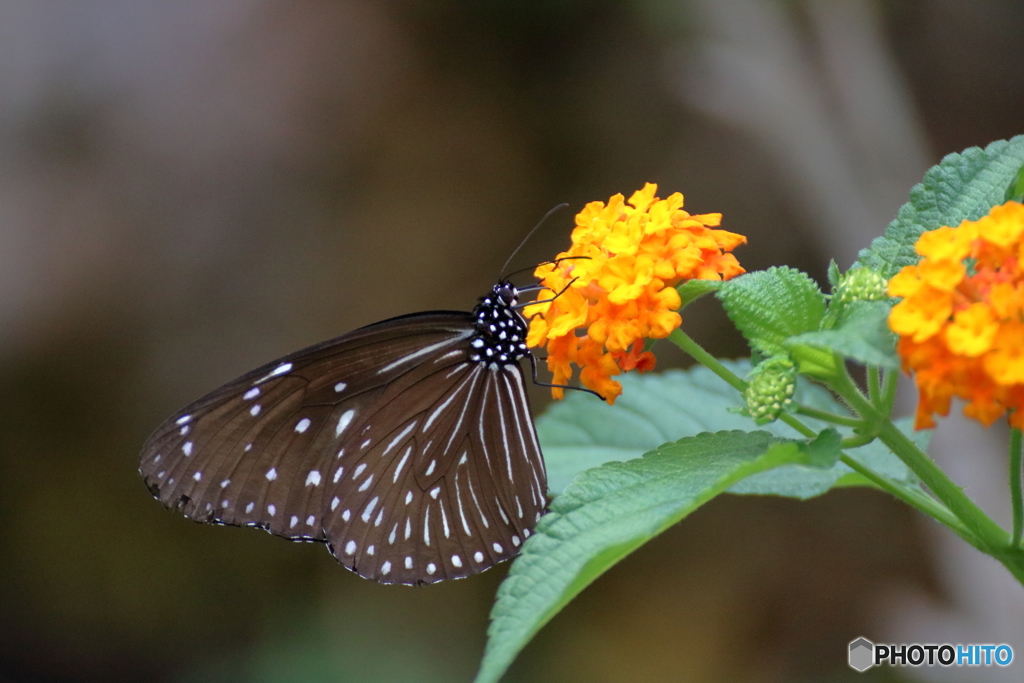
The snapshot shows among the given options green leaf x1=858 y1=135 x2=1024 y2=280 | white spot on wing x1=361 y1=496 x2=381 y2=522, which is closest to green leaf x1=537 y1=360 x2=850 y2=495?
white spot on wing x1=361 y1=496 x2=381 y2=522

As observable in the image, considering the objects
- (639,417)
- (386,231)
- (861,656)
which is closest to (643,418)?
(639,417)

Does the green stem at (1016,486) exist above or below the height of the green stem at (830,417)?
below

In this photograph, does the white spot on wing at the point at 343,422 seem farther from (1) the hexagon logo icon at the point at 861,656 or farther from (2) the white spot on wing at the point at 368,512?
(1) the hexagon logo icon at the point at 861,656

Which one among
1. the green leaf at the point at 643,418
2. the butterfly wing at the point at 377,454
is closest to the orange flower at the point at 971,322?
the green leaf at the point at 643,418

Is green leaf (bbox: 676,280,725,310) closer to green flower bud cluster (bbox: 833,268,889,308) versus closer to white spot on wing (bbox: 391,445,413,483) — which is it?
green flower bud cluster (bbox: 833,268,889,308)

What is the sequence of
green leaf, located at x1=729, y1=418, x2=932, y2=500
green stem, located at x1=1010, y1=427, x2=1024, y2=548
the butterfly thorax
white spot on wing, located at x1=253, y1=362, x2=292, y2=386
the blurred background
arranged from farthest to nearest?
the blurred background < the butterfly thorax < white spot on wing, located at x1=253, y1=362, x2=292, y2=386 < green leaf, located at x1=729, y1=418, x2=932, y2=500 < green stem, located at x1=1010, y1=427, x2=1024, y2=548

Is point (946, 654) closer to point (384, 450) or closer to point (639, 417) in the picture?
point (639, 417)
